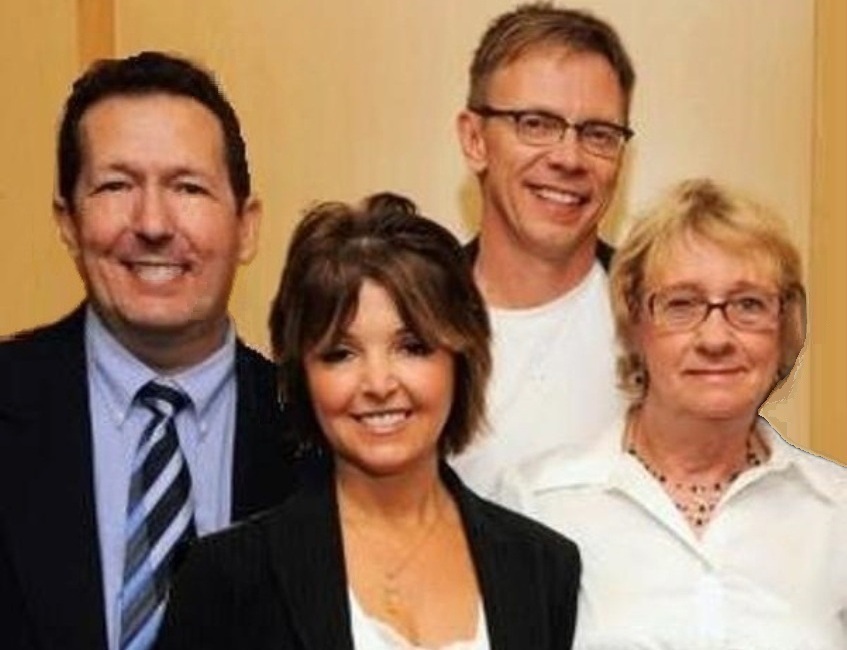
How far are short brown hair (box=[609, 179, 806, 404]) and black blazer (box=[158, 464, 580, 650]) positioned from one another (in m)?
0.32

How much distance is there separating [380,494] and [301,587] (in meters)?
0.17

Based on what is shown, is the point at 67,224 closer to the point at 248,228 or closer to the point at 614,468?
the point at 248,228

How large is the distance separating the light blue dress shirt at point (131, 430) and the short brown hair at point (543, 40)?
575 mm

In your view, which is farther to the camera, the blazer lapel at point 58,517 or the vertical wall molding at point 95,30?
the vertical wall molding at point 95,30

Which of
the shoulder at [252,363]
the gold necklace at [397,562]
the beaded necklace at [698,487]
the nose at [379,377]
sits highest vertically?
the nose at [379,377]

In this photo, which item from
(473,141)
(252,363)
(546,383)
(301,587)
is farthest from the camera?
(473,141)

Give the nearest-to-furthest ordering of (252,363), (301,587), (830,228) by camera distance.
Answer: (301,587) < (252,363) < (830,228)

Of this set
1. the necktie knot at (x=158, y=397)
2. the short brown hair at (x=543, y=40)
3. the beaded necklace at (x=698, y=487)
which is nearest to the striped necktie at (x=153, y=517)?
the necktie knot at (x=158, y=397)

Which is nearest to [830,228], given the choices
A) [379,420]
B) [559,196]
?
[559,196]

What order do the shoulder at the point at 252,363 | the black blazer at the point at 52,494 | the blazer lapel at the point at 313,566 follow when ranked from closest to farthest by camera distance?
the blazer lapel at the point at 313,566 < the black blazer at the point at 52,494 < the shoulder at the point at 252,363

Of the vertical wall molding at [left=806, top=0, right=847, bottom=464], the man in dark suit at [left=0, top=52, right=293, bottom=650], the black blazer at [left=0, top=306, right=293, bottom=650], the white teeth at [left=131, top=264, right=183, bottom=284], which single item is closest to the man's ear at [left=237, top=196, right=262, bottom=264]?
the man in dark suit at [left=0, top=52, right=293, bottom=650]

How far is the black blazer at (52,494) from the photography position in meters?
1.73

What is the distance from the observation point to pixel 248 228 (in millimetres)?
1941

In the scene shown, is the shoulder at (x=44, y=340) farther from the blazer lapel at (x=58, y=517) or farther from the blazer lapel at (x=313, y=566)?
the blazer lapel at (x=313, y=566)
